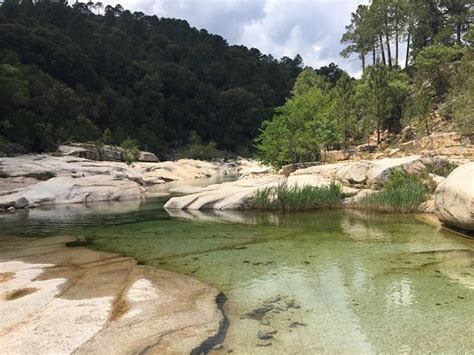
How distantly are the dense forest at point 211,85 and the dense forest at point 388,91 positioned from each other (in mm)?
170

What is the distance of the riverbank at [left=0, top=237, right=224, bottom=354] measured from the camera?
6.04 meters

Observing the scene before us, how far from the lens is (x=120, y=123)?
295ft

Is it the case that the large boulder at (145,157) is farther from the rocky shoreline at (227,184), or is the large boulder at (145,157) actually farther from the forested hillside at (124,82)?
the rocky shoreline at (227,184)

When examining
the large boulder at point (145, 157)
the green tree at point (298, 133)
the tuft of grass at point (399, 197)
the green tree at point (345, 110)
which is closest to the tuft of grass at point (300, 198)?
the tuft of grass at point (399, 197)

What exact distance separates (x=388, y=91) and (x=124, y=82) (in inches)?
2686

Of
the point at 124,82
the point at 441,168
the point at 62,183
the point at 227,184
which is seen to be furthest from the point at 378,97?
the point at 124,82

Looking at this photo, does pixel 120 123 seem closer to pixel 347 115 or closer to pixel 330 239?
pixel 347 115

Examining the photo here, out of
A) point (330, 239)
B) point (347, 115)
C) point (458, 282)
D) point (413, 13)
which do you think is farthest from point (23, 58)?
point (458, 282)

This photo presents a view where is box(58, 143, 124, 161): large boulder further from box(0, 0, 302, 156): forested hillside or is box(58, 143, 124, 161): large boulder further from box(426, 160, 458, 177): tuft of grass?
box(426, 160, 458, 177): tuft of grass

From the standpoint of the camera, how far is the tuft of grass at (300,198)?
19891 mm

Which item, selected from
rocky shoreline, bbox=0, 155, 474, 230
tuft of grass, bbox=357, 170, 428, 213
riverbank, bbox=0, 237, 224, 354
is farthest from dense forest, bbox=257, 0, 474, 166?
riverbank, bbox=0, 237, 224, 354

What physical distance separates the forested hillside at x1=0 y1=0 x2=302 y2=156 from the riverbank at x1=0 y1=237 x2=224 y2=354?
40.8m

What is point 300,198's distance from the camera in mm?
19828

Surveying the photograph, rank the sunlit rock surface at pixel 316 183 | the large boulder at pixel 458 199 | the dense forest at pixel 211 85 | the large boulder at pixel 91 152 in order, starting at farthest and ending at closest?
the large boulder at pixel 91 152 → the dense forest at pixel 211 85 → the sunlit rock surface at pixel 316 183 → the large boulder at pixel 458 199
